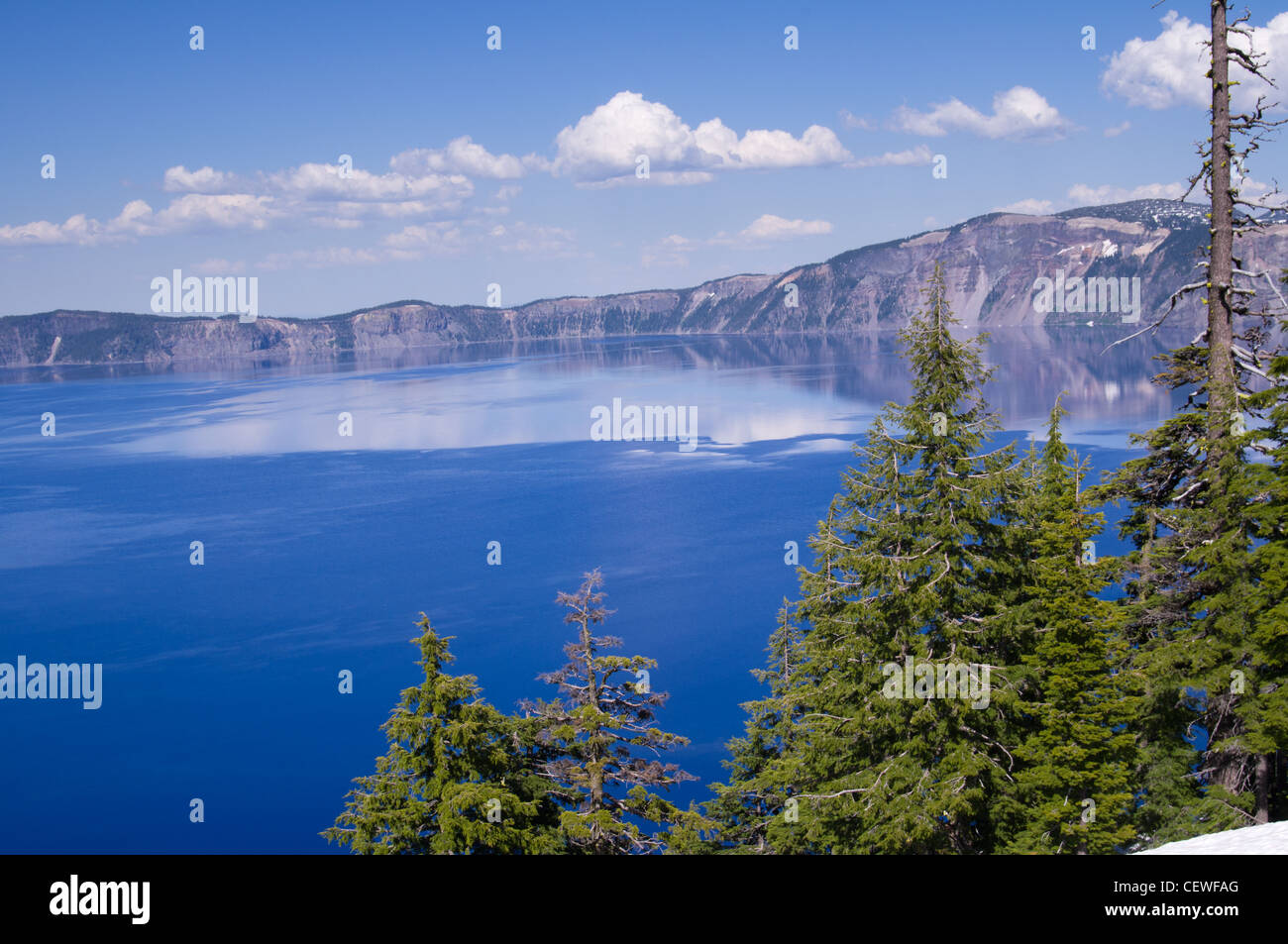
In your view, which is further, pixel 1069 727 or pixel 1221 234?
pixel 1221 234

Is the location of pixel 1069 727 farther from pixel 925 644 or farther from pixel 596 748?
pixel 596 748

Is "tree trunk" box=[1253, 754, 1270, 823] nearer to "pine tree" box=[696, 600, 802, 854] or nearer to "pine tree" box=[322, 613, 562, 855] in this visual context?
"pine tree" box=[696, 600, 802, 854]

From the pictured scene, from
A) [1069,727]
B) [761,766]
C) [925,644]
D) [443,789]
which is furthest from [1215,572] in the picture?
[443,789]

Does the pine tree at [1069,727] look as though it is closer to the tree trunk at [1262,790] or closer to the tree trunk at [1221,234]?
the tree trunk at [1262,790]

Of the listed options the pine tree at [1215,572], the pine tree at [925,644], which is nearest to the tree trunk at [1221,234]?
the pine tree at [1215,572]

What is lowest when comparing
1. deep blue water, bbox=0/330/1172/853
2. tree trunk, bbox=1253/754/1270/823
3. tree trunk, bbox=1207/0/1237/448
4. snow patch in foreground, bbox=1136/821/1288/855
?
deep blue water, bbox=0/330/1172/853

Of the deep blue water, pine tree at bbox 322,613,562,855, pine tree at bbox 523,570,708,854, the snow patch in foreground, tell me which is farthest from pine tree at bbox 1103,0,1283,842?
the deep blue water
